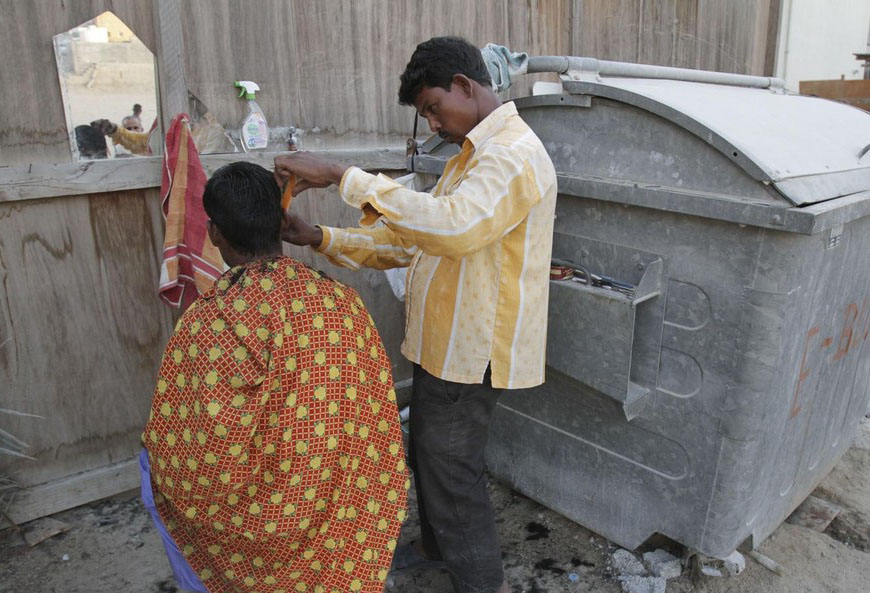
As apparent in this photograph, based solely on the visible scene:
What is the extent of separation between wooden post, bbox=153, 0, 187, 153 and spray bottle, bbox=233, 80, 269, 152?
0.25 m

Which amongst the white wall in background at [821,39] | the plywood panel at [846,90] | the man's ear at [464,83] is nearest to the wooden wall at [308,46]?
the man's ear at [464,83]

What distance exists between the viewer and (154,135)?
254cm

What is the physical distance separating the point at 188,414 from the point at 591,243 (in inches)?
54.0

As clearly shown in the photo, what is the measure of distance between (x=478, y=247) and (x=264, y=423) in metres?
0.70

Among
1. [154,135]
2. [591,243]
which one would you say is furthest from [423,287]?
Result: [154,135]

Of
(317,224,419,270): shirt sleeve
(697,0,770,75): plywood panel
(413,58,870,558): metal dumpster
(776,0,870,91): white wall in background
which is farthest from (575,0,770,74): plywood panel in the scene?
(317,224,419,270): shirt sleeve

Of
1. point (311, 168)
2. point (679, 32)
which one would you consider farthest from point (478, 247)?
point (679, 32)

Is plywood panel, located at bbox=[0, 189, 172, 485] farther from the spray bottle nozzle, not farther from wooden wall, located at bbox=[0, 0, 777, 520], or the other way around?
the spray bottle nozzle

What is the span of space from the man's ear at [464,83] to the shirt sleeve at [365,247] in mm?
563

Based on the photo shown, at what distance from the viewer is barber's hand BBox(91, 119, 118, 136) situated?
2402 millimetres

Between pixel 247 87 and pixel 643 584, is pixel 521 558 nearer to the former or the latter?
pixel 643 584

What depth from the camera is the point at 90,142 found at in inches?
94.7

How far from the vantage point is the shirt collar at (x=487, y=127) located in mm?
1765

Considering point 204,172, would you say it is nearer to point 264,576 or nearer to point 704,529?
point 264,576
